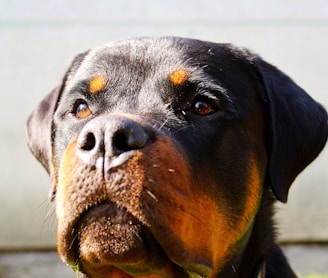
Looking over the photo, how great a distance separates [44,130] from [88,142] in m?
1.08

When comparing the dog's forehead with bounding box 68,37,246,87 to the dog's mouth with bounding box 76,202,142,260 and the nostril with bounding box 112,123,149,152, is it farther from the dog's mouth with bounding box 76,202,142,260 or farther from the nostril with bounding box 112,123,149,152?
the dog's mouth with bounding box 76,202,142,260

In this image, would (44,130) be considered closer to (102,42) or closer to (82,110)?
(82,110)

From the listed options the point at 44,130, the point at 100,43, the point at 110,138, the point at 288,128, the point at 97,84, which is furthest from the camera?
the point at 100,43

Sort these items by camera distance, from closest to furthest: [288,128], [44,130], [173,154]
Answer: [173,154], [288,128], [44,130]

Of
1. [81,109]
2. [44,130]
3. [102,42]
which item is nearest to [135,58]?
[81,109]

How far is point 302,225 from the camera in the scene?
310 inches

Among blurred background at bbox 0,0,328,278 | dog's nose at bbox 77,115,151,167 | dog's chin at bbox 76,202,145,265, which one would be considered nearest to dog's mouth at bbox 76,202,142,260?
dog's chin at bbox 76,202,145,265

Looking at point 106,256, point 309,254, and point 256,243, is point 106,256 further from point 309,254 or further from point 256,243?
point 309,254

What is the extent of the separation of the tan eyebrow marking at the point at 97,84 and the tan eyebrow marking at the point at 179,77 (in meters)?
0.29

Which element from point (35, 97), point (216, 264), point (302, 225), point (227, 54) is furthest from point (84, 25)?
point (216, 264)

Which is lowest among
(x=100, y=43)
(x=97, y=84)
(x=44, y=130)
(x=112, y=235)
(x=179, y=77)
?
(x=100, y=43)

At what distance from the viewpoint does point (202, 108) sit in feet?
11.7

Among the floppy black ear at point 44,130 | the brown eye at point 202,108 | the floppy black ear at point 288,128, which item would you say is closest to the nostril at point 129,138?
the brown eye at point 202,108

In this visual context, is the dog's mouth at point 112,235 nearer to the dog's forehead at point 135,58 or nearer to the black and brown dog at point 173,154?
the black and brown dog at point 173,154
